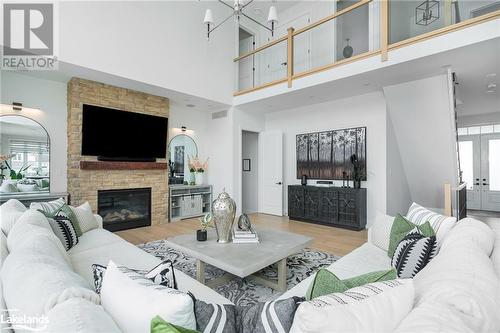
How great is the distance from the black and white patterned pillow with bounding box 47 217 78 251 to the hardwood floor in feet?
5.97

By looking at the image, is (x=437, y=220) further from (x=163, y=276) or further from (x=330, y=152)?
(x=330, y=152)

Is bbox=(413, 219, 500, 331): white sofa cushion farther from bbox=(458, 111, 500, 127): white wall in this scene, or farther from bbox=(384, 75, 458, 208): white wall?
bbox=(458, 111, 500, 127): white wall

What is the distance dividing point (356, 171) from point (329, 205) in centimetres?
90

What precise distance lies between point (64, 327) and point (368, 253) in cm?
231

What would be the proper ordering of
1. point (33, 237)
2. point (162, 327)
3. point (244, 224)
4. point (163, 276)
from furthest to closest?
point (244, 224), point (33, 237), point (163, 276), point (162, 327)

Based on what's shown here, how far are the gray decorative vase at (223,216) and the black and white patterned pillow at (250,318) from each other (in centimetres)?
166

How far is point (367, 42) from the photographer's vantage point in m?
4.95

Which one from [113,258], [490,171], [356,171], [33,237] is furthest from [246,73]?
[490,171]

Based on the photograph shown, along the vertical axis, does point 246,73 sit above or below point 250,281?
above

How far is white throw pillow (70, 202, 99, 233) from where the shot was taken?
2.86m

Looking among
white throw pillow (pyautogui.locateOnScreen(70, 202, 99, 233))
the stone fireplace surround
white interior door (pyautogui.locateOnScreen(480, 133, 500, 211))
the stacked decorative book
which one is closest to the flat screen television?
the stone fireplace surround

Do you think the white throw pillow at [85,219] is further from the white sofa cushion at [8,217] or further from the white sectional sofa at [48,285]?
the white sectional sofa at [48,285]

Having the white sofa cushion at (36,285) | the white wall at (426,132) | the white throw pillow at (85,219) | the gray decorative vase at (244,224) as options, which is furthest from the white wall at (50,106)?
the white wall at (426,132)

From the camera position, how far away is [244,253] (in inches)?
90.7
